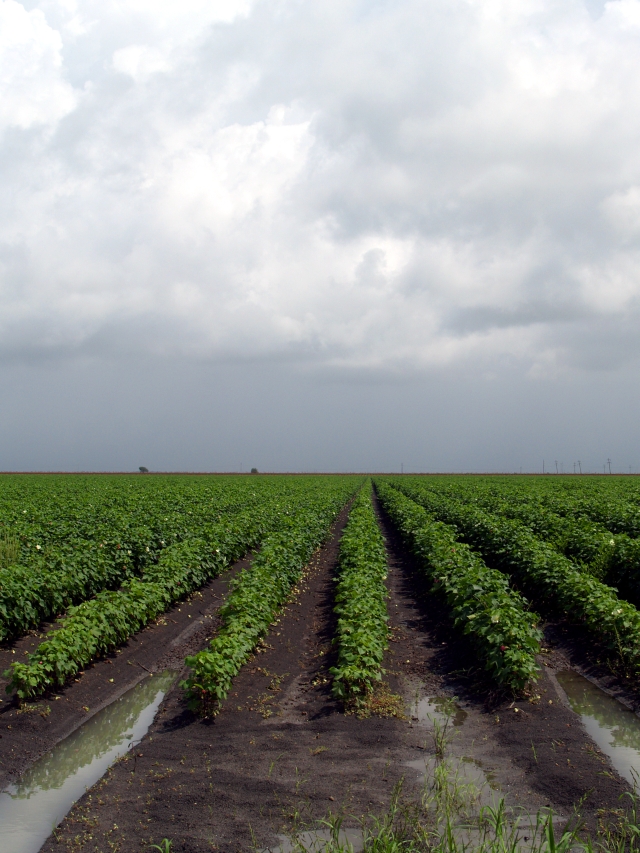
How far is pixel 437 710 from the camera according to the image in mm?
8172

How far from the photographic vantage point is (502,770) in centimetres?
629

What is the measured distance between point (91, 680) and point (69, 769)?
8.00 feet

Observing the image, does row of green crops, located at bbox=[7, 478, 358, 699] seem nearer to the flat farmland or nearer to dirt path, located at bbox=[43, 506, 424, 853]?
the flat farmland

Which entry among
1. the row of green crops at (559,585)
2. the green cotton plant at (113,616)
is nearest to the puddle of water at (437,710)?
the row of green crops at (559,585)

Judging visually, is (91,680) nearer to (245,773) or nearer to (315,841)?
(245,773)

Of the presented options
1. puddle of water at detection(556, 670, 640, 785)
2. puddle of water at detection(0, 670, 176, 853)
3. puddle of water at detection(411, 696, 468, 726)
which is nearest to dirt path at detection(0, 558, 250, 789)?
puddle of water at detection(0, 670, 176, 853)

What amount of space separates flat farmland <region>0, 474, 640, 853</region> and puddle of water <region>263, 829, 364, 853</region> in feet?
0.08

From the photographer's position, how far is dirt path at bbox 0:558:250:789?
7.18 m

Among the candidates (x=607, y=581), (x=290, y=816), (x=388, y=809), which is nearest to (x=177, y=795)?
(x=290, y=816)

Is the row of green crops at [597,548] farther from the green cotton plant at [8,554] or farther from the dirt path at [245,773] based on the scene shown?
the green cotton plant at [8,554]

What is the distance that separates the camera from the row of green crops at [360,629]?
8094 millimetres

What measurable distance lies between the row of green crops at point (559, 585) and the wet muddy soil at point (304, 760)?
1.08m

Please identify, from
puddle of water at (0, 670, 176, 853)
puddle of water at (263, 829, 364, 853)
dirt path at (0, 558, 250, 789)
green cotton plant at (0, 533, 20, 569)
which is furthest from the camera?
green cotton plant at (0, 533, 20, 569)

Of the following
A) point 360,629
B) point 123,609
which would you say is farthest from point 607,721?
point 123,609
